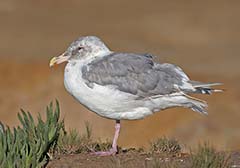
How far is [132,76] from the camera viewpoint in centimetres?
1099

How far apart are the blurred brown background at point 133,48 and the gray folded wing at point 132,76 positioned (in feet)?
27.4

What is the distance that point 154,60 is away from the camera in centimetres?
1136

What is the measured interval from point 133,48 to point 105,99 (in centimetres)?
2527

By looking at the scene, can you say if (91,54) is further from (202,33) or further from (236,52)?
(202,33)

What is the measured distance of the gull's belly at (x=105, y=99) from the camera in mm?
10812

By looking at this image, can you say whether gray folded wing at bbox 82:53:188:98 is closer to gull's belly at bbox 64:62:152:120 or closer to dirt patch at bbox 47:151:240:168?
gull's belly at bbox 64:62:152:120

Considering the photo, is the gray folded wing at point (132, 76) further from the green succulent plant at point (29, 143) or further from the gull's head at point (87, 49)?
the green succulent plant at point (29, 143)

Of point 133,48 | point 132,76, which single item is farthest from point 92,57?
point 133,48

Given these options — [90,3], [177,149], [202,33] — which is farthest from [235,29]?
[177,149]

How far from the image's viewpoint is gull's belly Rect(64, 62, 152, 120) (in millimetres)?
10812

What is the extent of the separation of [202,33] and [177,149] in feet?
95.2

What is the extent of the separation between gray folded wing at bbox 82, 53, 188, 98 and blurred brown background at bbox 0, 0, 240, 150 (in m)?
8.36

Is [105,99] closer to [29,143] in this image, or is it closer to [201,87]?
[29,143]

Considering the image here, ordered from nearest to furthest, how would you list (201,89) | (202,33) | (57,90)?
(201,89) → (57,90) → (202,33)
